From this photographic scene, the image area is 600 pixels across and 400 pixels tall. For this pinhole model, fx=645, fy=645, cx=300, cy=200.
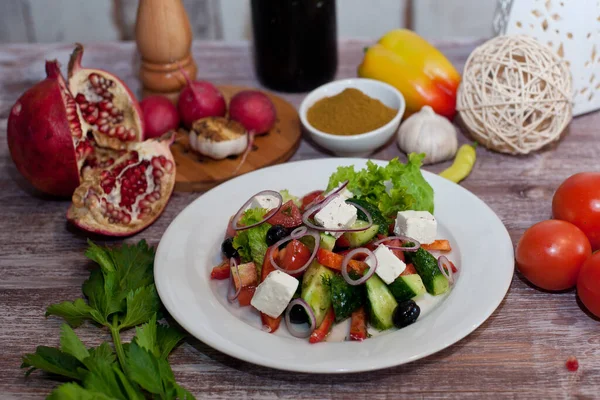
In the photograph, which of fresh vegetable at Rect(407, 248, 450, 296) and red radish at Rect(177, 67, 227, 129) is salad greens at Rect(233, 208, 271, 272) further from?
red radish at Rect(177, 67, 227, 129)

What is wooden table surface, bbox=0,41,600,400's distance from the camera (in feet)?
5.06

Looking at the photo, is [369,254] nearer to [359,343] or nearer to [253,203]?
[359,343]

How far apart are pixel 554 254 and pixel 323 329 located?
2.14 feet

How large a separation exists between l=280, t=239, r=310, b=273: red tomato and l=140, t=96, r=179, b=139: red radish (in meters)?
1.03

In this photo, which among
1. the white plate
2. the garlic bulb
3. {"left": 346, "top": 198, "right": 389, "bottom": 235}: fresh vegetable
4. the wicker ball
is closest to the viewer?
the white plate

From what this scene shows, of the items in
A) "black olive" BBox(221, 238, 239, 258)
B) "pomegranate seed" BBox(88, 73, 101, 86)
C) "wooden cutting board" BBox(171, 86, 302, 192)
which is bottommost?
"wooden cutting board" BBox(171, 86, 302, 192)

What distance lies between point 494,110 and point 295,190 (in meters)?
0.78

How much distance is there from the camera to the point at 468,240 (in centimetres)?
186

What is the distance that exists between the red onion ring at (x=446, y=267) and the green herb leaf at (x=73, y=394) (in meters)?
0.90

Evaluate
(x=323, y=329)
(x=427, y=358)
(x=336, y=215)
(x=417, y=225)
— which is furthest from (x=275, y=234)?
(x=427, y=358)

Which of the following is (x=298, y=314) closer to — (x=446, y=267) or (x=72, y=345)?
(x=446, y=267)

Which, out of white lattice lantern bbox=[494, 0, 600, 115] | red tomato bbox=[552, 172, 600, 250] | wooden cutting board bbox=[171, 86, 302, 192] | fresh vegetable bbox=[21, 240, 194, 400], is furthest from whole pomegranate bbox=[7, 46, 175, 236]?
white lattice lantern bbox=[494, 0, 600, 115]

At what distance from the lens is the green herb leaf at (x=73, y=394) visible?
138 centimetres

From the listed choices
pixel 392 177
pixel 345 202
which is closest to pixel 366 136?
pixel 392 177
